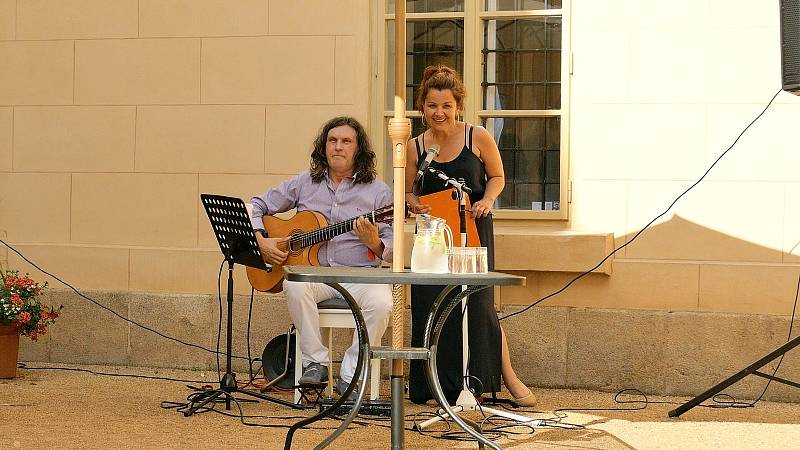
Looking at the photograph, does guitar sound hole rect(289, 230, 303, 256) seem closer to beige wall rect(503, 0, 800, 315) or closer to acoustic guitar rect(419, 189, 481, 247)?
acoustic guitar rect(419, 189, 481, 247)

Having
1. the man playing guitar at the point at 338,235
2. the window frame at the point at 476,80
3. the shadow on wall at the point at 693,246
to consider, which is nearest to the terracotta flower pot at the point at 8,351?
the man playing guitar at the point at 338,235

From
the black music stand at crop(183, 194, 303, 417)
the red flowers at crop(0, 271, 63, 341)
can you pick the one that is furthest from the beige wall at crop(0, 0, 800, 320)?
the black music stand at crop(183, 194, 303, 417)

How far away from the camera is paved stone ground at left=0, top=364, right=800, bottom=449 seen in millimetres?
4688

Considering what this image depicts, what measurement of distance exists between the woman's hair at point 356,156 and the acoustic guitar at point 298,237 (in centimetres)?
24

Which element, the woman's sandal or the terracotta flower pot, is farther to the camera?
the terracotta flower pot

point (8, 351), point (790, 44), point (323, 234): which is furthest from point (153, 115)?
point (790, 44)

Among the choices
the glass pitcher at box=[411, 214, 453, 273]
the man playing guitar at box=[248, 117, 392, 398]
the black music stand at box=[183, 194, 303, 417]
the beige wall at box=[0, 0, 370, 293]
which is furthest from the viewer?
the beige wall at box=[0, 0, 370, 293]

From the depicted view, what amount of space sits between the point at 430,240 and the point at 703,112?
2.78 meters

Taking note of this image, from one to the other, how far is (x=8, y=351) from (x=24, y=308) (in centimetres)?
24

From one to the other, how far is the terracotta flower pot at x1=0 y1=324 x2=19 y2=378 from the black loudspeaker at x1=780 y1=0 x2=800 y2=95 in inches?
158

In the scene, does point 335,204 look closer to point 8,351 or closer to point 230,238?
point 230,238

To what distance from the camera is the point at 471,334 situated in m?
5.72

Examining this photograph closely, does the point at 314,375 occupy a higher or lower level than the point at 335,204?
lower

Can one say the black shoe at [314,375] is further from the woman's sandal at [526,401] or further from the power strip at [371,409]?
the woman's sandal at [526,401]
